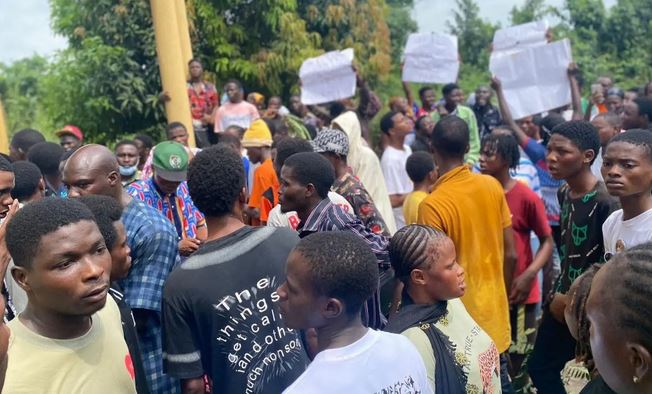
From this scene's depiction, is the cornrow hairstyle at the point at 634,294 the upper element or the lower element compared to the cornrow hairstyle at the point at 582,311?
upper

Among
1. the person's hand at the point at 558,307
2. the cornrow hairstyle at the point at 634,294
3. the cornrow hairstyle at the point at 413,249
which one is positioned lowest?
the person's hand at the point at 558,307

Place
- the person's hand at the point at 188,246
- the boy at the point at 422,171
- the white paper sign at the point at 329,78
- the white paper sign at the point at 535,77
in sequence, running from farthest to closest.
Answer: the white paper sign at the point at 329,78
the white paper sign at the point at 535,77
the boy at the point at 422,171
the person's hand at the point at 188,246

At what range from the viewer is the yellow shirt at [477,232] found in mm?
4789

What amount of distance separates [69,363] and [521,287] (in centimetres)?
370

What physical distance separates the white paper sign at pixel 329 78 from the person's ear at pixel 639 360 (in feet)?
28.1

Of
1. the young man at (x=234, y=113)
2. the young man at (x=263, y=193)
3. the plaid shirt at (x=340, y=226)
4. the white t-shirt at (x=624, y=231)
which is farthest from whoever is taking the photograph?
the young man at (x=234, y=113)

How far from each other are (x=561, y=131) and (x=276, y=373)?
8.79 feet

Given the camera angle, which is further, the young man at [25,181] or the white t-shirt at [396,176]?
the white t-shirt at [396,176]

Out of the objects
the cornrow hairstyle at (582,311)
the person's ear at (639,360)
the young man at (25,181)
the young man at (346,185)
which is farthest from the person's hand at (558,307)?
the young man at (25,181)

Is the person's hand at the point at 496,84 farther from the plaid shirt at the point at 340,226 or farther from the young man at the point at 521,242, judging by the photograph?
the plaid shirt at the point at 340,226

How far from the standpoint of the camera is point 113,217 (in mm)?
3426

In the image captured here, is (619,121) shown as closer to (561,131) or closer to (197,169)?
(561,131)

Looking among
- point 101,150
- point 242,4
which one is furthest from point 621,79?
point 101,150

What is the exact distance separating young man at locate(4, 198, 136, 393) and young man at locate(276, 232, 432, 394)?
0.65 metres
